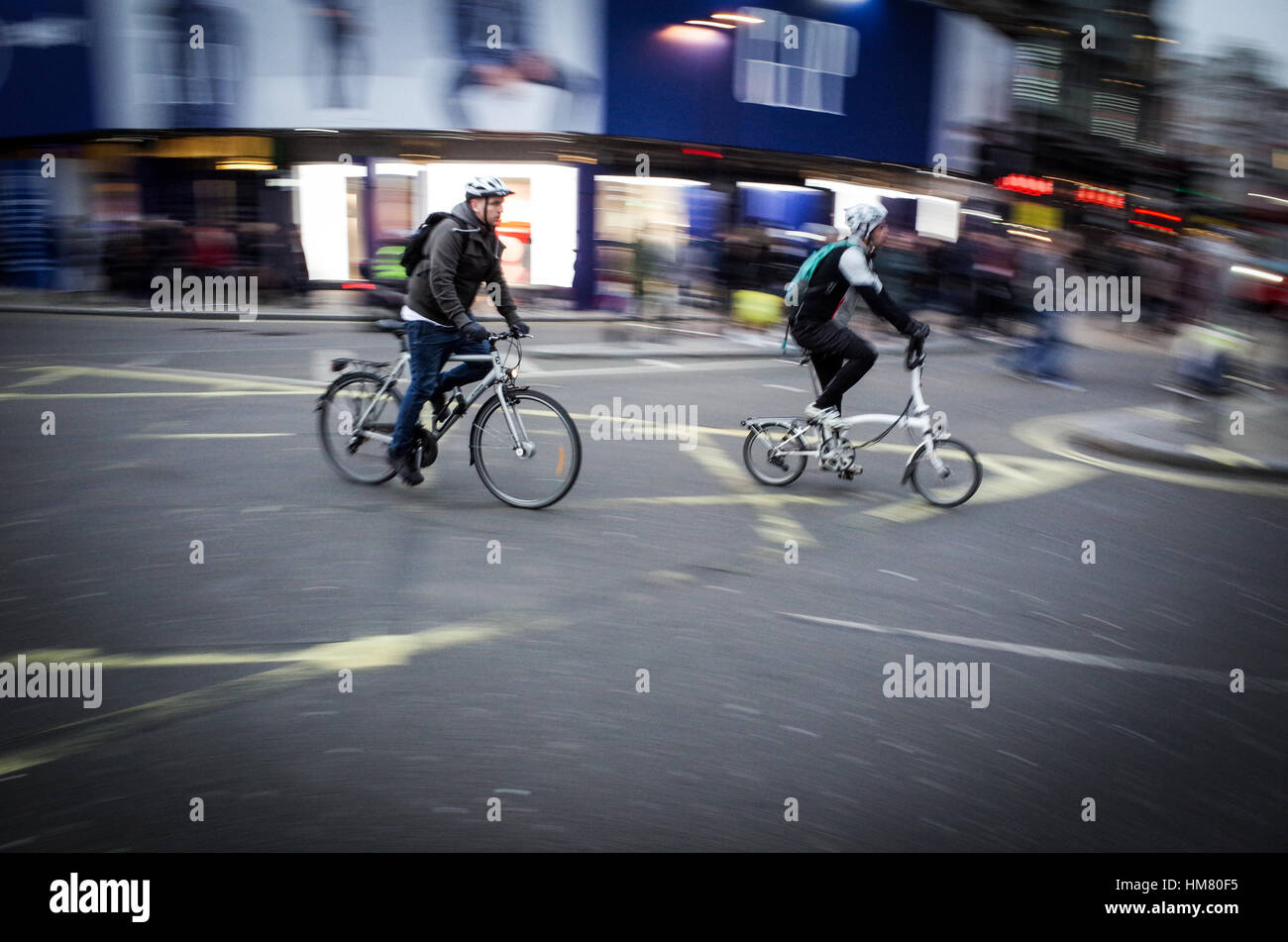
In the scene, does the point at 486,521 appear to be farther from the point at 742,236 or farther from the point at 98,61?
the point at 98,61

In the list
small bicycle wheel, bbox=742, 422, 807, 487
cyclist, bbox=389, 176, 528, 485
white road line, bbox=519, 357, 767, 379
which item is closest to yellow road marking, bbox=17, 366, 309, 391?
white road line, bbox=519, 357, 767, 379

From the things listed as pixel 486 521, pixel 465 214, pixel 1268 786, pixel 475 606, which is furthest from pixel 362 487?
pixel 1268 786

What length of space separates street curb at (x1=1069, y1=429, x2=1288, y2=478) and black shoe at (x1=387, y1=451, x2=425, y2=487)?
19.5 ft

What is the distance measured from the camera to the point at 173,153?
78.6ft

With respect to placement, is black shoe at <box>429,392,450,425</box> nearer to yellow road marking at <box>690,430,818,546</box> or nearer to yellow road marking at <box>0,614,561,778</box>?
yellow road marking at <box>690,430,818,546</box>

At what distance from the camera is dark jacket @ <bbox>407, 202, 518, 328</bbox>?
6820mm

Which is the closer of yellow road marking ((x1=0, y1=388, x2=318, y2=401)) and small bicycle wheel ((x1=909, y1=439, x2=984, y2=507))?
small bicycle wheel ((x1=909, y1=439, x2=984, y2=507))

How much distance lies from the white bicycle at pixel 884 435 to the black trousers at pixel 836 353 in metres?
0.19

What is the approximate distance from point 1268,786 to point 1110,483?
5.00 meters

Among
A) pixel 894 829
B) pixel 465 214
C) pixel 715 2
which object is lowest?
pixel 894 829

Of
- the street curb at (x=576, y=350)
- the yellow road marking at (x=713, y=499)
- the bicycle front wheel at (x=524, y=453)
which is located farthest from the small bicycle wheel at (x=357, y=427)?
the street curb at (x=576, y=350)

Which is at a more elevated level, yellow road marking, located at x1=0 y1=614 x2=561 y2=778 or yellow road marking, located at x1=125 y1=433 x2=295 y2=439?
yellow road marking, located at x1=125 y1=433 x2=295 y2=439

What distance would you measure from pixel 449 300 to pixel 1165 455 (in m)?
6.15

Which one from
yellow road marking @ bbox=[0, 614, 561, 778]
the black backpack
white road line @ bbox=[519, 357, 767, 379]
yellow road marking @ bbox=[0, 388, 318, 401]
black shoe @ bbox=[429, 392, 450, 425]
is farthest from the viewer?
white road line @ bbox=[519, 357, 767, 379]
